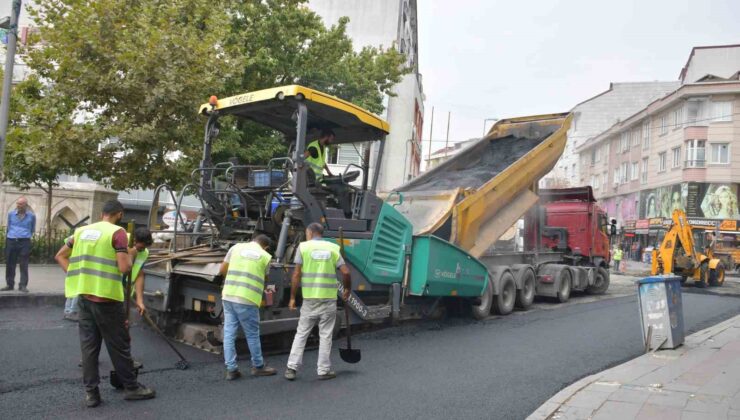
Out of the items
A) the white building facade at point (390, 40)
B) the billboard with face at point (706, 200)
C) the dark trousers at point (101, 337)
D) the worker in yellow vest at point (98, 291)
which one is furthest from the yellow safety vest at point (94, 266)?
the billboard with face at point (706, 200)

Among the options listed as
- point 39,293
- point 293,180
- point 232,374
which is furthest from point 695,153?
point 232,374

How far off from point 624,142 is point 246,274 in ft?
143

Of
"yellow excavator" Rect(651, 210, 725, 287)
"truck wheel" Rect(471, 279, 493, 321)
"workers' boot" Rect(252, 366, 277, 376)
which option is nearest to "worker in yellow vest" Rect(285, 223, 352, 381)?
"workers' boot" Rect(252, 366, 277, 376)

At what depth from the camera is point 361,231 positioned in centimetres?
727

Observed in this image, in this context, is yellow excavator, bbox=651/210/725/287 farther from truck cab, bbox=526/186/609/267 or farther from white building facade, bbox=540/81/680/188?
white building facade, bbox=540/81/680/188

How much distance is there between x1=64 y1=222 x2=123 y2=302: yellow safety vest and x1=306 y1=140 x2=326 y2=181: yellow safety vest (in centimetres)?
267

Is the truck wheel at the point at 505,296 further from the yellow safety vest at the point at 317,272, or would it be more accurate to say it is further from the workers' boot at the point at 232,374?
the workers' boot at the point at 232,374

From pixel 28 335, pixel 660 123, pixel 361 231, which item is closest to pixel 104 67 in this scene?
pixel 28 335

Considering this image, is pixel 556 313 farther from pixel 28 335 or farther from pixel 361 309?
pixel 28 335

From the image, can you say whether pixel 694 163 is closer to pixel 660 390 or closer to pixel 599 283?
pixel 599 283

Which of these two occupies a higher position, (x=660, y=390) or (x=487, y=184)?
(x=487, y=184)

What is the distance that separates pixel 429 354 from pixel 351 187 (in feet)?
7.31

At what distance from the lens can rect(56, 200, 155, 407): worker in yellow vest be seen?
14.8ft

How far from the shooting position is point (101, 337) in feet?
Result: 15.3
